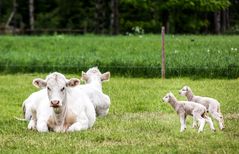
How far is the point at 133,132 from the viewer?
11594 mm

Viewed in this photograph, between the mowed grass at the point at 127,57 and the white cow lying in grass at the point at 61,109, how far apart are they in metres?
10.6

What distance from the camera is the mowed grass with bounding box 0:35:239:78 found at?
75.3 ft

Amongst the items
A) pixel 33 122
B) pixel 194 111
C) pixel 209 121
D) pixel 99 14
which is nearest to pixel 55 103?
pixel 33 122

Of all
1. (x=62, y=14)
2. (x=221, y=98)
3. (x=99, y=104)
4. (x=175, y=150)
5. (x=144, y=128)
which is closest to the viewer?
(x=175, y=150)

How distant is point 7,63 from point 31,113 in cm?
1354

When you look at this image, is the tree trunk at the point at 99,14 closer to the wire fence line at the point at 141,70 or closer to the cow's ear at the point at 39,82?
the wire fence line at the point at 141,70

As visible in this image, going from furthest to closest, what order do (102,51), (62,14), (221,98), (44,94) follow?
(62,14), (102,51), (221,98), (44,94)

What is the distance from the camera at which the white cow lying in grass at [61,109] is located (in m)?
11.8

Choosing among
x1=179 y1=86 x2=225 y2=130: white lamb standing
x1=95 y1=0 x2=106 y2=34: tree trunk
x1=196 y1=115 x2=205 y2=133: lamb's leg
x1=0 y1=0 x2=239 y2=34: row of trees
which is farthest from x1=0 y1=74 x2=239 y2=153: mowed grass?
x1=0 y1=0 x2=239 y2=34: row of trees

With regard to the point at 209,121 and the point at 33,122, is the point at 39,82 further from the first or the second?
the point at 209,121

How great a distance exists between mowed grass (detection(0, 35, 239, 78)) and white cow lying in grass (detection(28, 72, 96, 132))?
1058cm

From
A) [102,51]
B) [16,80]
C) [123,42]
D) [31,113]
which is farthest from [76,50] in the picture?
[31,113]

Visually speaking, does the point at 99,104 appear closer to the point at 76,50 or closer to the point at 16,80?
the point at 16,80

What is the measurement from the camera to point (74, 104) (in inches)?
484
